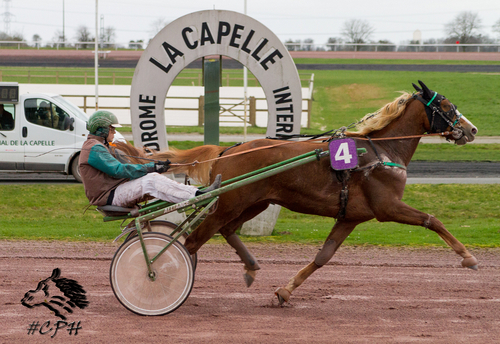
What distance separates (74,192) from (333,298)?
7.10 metres

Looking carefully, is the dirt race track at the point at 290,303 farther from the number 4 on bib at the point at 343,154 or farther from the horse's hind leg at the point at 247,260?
the number 4 on bib at the point at 343,154

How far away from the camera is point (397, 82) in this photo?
90.6ft

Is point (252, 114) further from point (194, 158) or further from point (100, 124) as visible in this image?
point (100, 124)

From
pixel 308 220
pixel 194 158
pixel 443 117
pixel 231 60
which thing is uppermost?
pixel 231 60

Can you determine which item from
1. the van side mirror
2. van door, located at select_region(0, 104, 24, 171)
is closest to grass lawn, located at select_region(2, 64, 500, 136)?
the van side mirror

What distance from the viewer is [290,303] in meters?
5.32

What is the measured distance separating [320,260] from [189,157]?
5.30 feet

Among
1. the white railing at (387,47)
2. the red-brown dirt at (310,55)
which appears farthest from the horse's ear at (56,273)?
the white railing at (387,47)

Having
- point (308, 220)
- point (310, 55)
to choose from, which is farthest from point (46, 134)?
point (310, 55)

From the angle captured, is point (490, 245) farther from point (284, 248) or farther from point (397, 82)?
point (397, 82)

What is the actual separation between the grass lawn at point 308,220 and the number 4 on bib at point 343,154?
3288 millimetres

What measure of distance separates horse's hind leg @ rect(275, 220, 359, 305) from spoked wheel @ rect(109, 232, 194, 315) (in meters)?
0.88

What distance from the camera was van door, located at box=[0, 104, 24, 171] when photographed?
12.1m

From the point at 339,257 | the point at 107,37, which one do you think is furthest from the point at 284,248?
the point at 107,37
